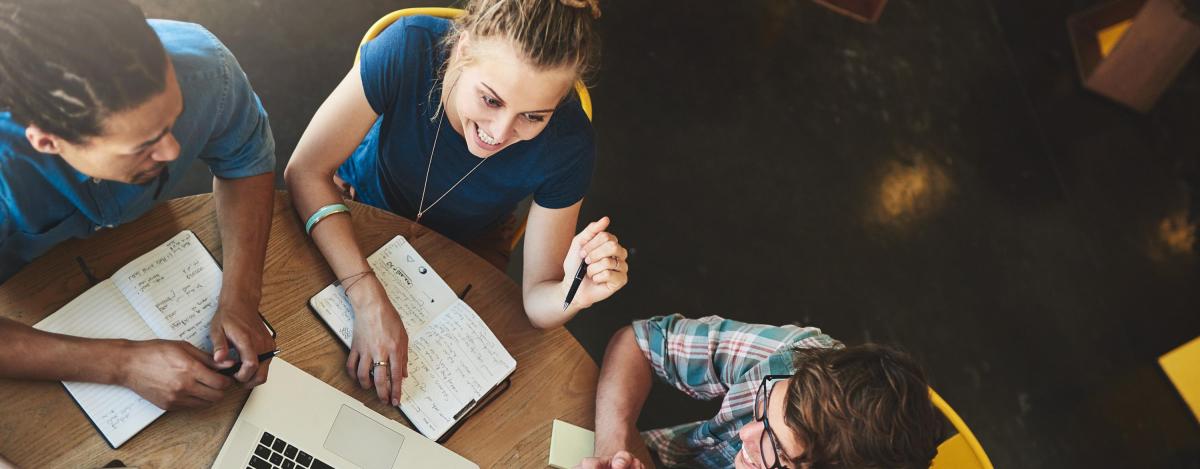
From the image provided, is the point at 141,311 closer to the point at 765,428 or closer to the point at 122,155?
the point at 122,155

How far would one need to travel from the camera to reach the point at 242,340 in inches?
51.3

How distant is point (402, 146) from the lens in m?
1.67

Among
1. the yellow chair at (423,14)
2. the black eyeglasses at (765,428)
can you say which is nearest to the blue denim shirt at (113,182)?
the yellow chair at (423,14)

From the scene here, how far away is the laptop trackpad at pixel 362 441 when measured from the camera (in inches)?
52.0

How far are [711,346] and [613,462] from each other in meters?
0.31

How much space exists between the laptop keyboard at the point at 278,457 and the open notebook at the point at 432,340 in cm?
17

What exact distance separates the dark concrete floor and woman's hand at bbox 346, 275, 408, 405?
121cm

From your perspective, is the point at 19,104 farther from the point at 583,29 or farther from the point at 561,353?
the point at 561,353

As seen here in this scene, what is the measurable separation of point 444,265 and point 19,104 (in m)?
0.74

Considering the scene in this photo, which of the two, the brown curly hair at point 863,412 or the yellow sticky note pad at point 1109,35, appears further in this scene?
the yellow sticky note pad at point 1109,35

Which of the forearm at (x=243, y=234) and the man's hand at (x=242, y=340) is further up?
A: the forearm at (x=243, y=234)

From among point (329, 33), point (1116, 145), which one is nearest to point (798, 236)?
point (1116, 145)

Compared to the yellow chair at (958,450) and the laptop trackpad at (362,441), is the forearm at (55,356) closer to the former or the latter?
the laptop trackpad at (362,441)

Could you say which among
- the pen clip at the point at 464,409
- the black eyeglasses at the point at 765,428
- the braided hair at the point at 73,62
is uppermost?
the braided hair at the point at 73,62
